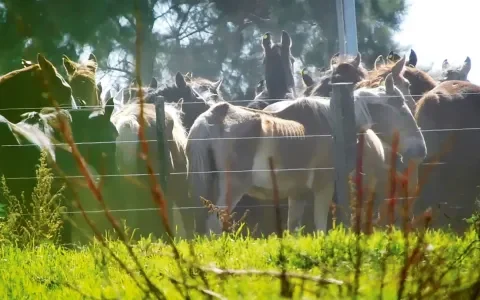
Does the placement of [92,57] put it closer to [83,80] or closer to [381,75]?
[83,80]

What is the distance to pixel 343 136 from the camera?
2.38 metres

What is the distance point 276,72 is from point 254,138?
1.03 feet

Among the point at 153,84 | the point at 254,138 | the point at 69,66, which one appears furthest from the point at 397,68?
the point at 69,66

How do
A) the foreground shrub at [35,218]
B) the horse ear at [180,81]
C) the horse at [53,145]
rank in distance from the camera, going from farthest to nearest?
the horse ear at [180,81] → the horse at [53,145] → the foreground shrub at [35,218]

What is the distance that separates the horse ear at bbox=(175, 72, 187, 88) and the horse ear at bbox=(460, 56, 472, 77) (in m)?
0.94

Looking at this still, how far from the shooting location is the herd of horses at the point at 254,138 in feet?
7.38

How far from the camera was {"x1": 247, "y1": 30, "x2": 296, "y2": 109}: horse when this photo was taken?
254 cm

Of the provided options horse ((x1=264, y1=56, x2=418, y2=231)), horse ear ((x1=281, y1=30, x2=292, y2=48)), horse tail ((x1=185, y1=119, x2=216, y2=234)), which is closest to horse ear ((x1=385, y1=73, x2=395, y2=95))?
horse ((x1=264, y1=56, x2=418, y2=231))

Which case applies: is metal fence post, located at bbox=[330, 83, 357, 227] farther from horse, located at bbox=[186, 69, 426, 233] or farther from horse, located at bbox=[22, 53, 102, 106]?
horse, located at bbox=[22, 53, 102, 106]

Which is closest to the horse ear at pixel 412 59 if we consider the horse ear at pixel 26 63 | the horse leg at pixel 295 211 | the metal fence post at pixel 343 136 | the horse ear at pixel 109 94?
the metal fence post at pixel 343 136

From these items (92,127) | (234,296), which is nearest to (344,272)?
(234,296)

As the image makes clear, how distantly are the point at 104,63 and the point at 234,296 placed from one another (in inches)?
53.4

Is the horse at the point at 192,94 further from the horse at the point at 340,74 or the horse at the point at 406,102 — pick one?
the horse at the point at 340,74

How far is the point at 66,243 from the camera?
83.5 inches
